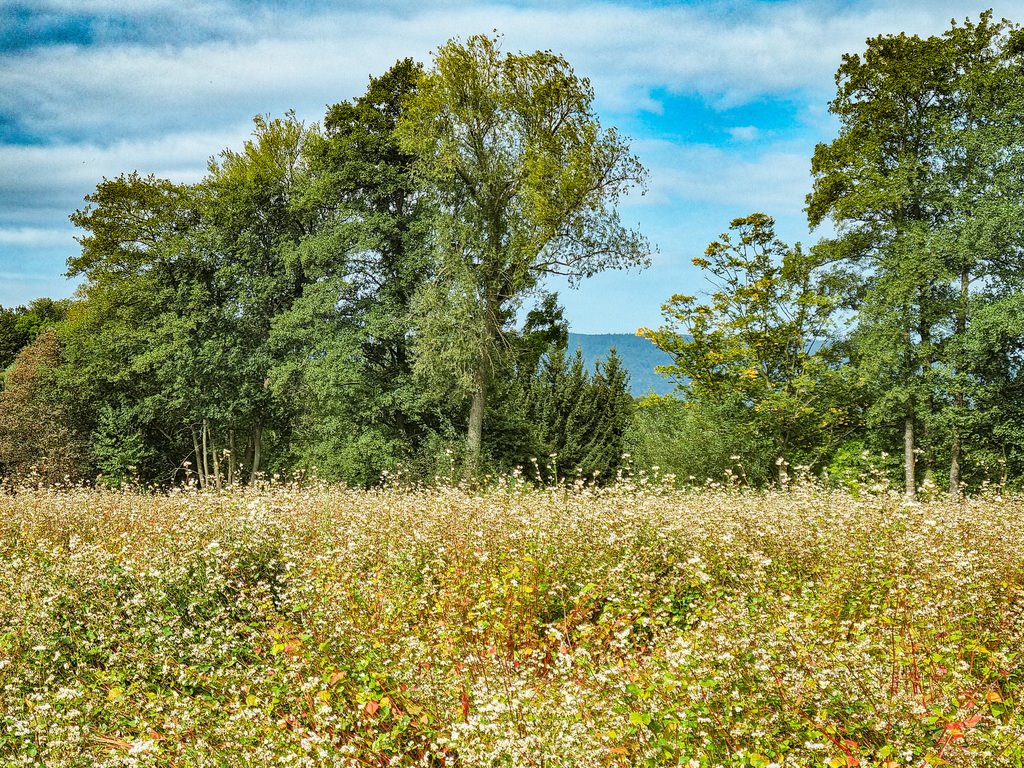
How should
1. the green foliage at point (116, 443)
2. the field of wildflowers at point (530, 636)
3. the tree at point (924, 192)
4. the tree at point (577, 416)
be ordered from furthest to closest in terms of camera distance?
1. the tree at point (577, 416)
2. the green foliage at point (116, 443)
3. the tree at point (924, 192)
4. the field of wildflowers at point (530, 636)

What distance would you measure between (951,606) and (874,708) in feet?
5.78

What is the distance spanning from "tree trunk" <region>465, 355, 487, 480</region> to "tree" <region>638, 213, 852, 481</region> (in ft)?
18.6

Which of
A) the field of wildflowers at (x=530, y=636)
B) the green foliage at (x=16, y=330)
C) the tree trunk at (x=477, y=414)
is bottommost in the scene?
the field of wildflowers at (x=530, y=636)

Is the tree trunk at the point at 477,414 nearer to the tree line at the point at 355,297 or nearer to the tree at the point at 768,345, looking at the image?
the tree line at the point at 355,297

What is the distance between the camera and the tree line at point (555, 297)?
21797mm

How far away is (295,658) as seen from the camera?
5.22 m

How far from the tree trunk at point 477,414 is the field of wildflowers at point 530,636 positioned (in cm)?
1424

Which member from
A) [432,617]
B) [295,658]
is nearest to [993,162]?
[432,617]

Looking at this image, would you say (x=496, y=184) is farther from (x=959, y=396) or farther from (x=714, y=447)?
(x=959, y=396)

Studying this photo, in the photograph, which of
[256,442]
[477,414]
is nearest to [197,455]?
[256,442]

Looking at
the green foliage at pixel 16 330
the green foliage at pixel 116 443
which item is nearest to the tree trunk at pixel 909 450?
the green foliage at pixel 116 443

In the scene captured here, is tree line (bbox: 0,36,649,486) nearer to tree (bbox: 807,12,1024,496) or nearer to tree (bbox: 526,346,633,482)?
tree (bbox: 526,346,633,482)

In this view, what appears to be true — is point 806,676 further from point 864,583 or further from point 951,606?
point 864,583

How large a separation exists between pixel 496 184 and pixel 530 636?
19447mm
